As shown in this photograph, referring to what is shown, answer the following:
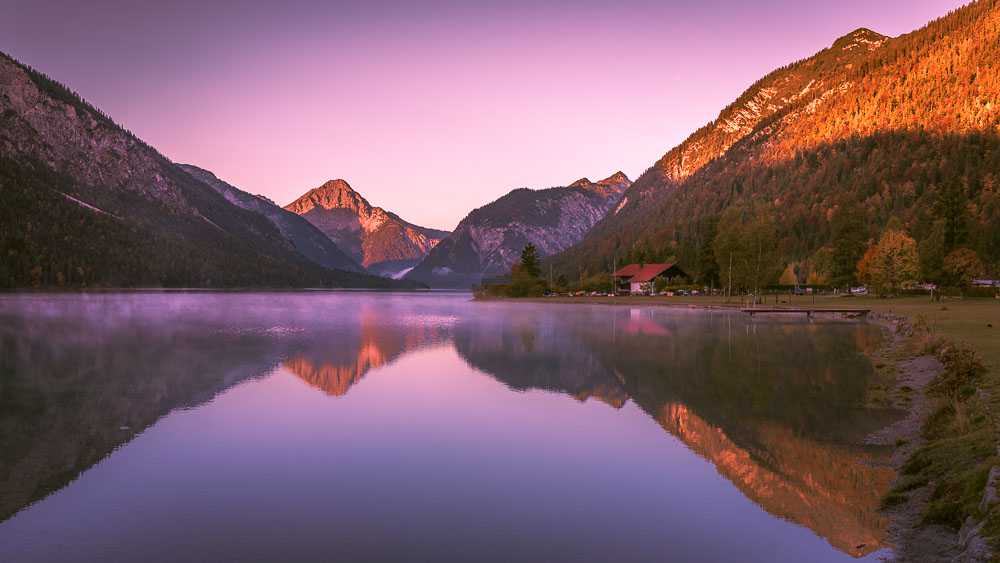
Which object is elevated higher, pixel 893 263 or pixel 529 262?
pixel 529 262

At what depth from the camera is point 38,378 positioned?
80.9 feet

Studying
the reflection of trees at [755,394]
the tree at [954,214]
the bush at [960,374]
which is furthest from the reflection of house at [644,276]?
the bush at [960,374]

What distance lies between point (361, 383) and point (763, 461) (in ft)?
54.9

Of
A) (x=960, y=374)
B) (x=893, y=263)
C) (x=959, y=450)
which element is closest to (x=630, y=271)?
(x=893, y=263)

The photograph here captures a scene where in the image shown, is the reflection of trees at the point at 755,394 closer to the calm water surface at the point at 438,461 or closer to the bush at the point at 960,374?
the calm water surface at the point at 438,461

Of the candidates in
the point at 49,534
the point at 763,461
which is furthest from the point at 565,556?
the point at 49,534

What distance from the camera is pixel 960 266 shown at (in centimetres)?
8144

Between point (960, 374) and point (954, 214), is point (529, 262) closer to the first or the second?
point (954, 214)

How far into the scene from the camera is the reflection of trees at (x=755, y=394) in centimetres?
1157

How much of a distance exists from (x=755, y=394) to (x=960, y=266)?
3125 inches

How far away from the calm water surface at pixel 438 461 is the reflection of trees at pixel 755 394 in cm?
10

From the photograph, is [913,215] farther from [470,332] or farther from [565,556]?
[565,556]

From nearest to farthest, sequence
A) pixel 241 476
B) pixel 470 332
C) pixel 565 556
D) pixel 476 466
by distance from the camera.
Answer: pixel 565 556 → pixel 241 476 → pixel 476 466 → pixel 470 332

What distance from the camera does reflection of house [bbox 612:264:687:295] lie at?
506ft
